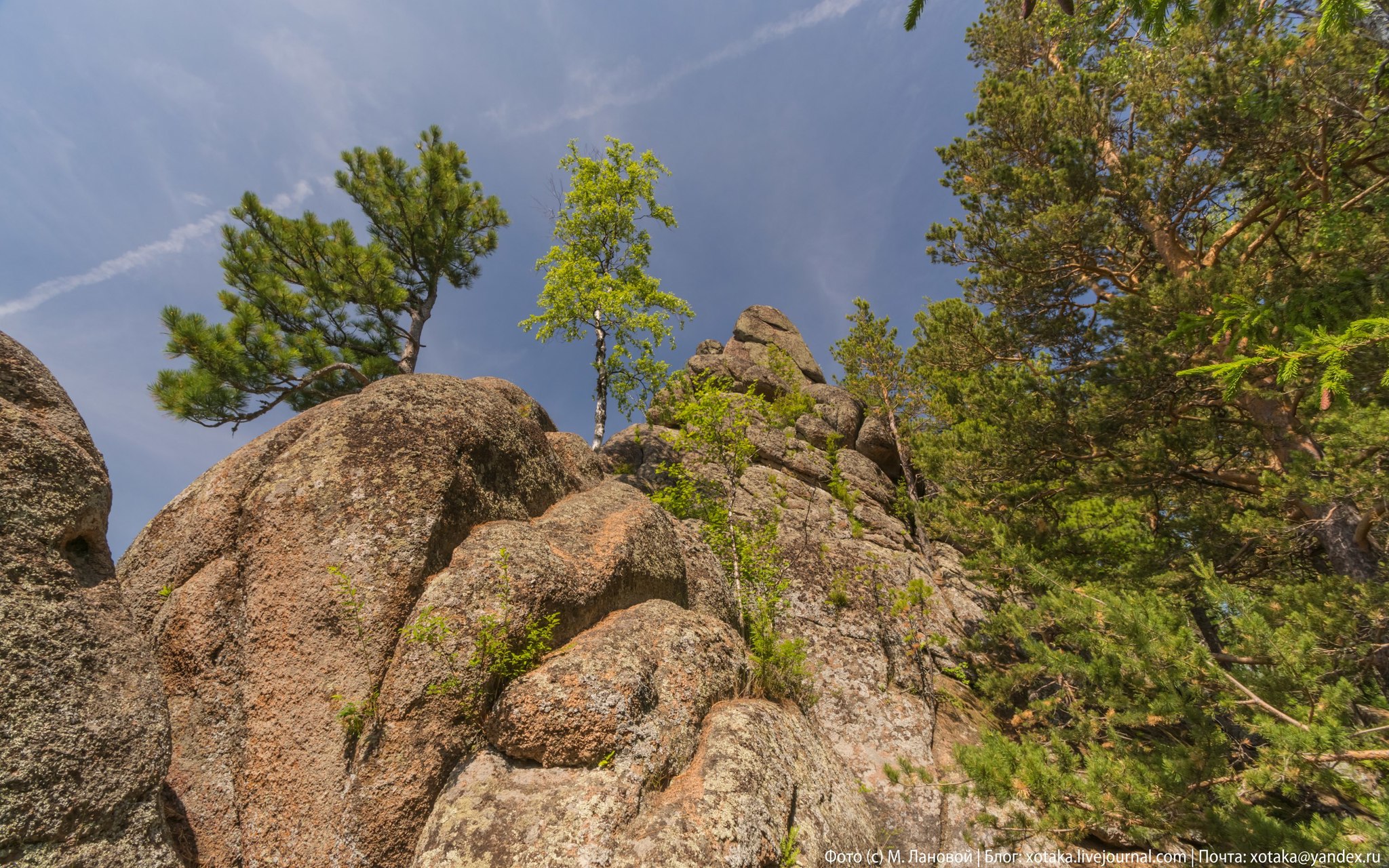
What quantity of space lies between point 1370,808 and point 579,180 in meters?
19.0

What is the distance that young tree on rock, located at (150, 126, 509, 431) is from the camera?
11.6 metres

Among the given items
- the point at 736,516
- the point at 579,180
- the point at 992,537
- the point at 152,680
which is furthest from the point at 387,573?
the point at 579,180

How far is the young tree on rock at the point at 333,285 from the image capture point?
1159cm

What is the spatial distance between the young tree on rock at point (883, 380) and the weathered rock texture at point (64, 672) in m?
19.6

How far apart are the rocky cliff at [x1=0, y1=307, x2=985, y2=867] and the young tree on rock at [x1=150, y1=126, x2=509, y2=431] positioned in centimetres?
560

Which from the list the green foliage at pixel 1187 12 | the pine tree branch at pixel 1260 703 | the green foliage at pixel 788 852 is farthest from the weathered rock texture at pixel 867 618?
the green foliage at pixel 1187 12

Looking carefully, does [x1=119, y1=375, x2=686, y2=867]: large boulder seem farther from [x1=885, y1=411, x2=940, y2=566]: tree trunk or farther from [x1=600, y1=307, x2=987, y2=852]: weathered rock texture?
[x1=885, y1=411, x2=940, y2=566]: tree trunk

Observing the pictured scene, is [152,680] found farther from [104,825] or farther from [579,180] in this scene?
A: [579,180]

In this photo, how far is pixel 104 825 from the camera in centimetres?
374

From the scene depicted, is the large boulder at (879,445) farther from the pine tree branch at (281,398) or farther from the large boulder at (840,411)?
the pine tree branch at (281,398)

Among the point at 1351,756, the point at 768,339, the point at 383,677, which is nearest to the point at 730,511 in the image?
the point at 383,677

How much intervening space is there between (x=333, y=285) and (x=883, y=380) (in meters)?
19.3

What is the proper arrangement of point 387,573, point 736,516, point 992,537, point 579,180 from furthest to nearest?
1. point 579,180
2. point 736,516
3. point 992,537
4. point 387,573

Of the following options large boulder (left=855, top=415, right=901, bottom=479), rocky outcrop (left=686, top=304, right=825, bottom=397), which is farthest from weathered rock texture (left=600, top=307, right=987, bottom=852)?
rocky outcrop (left=686, top=304, right=825, bottom=397)
